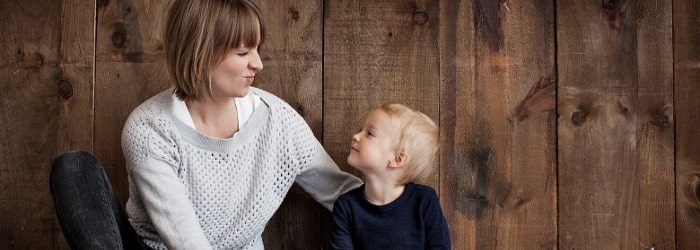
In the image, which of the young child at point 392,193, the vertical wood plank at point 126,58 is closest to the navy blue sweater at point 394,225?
the young child at point 392,193

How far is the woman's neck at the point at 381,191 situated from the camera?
1538 millimetres

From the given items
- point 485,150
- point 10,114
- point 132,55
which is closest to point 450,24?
point 485,150

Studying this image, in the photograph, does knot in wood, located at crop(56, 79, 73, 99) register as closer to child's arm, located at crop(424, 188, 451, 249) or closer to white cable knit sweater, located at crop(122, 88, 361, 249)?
white cable knit sweater, located at crop(122, 88, 361, 249)

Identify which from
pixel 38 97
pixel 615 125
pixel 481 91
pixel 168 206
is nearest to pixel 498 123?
pixel 481 91

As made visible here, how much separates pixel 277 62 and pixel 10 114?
1.92 feet

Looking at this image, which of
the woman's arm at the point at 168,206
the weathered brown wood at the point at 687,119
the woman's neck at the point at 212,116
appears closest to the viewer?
the woman's arm at the point at 168,206

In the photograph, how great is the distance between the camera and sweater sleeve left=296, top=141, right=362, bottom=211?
5.29ft

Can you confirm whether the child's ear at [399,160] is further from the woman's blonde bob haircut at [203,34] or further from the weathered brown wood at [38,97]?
the weathered brown wood at [38,97]

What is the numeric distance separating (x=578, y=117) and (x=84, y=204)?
1.01 m

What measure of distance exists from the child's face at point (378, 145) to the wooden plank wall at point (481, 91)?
0.17m

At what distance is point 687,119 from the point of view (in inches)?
66.0

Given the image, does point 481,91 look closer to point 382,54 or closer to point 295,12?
point 382,54

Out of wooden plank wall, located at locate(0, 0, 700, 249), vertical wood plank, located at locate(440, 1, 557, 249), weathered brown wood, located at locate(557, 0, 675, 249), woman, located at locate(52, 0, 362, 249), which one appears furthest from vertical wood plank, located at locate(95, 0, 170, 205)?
weathered brown wood, located at locate(557, 0, 675, 249)

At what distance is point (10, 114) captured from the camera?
1.71m
